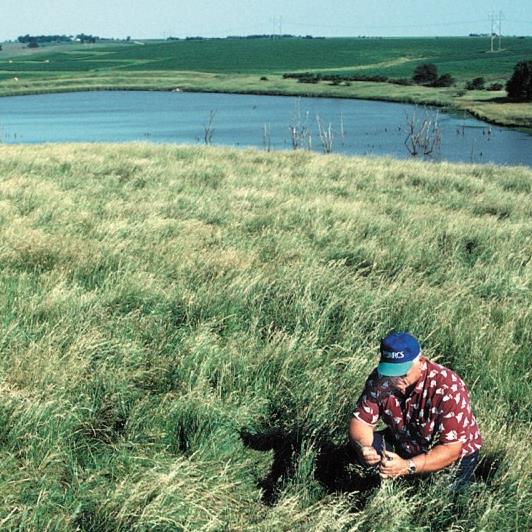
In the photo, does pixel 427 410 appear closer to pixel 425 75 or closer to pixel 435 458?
pixel 435 458

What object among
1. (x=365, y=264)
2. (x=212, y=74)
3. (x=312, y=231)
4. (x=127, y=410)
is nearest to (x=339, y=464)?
(x=127, y=410)

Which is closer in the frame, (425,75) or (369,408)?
(369,408)

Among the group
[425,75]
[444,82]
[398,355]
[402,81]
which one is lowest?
[444,82]

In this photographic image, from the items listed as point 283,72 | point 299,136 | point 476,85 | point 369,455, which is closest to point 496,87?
point 476,85

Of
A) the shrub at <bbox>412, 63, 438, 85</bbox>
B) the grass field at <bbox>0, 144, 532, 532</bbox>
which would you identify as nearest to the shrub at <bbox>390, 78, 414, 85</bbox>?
the shrub at <bbox>412, 63, 438, 85</bbox>

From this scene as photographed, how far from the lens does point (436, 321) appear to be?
18.3 feet

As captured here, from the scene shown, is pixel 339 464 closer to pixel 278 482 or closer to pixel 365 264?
pixel 278 482

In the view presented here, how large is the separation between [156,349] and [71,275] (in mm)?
2081

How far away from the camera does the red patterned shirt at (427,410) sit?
3.42m

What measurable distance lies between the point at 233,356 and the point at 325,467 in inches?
46.4

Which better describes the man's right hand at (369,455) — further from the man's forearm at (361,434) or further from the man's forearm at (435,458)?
the man's forearm at (435,458)

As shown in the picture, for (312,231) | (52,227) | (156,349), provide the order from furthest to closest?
(312,231) → (52,227) → (156,349)

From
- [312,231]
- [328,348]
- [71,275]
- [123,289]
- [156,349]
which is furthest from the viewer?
[312,231]

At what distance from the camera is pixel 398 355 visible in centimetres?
328
